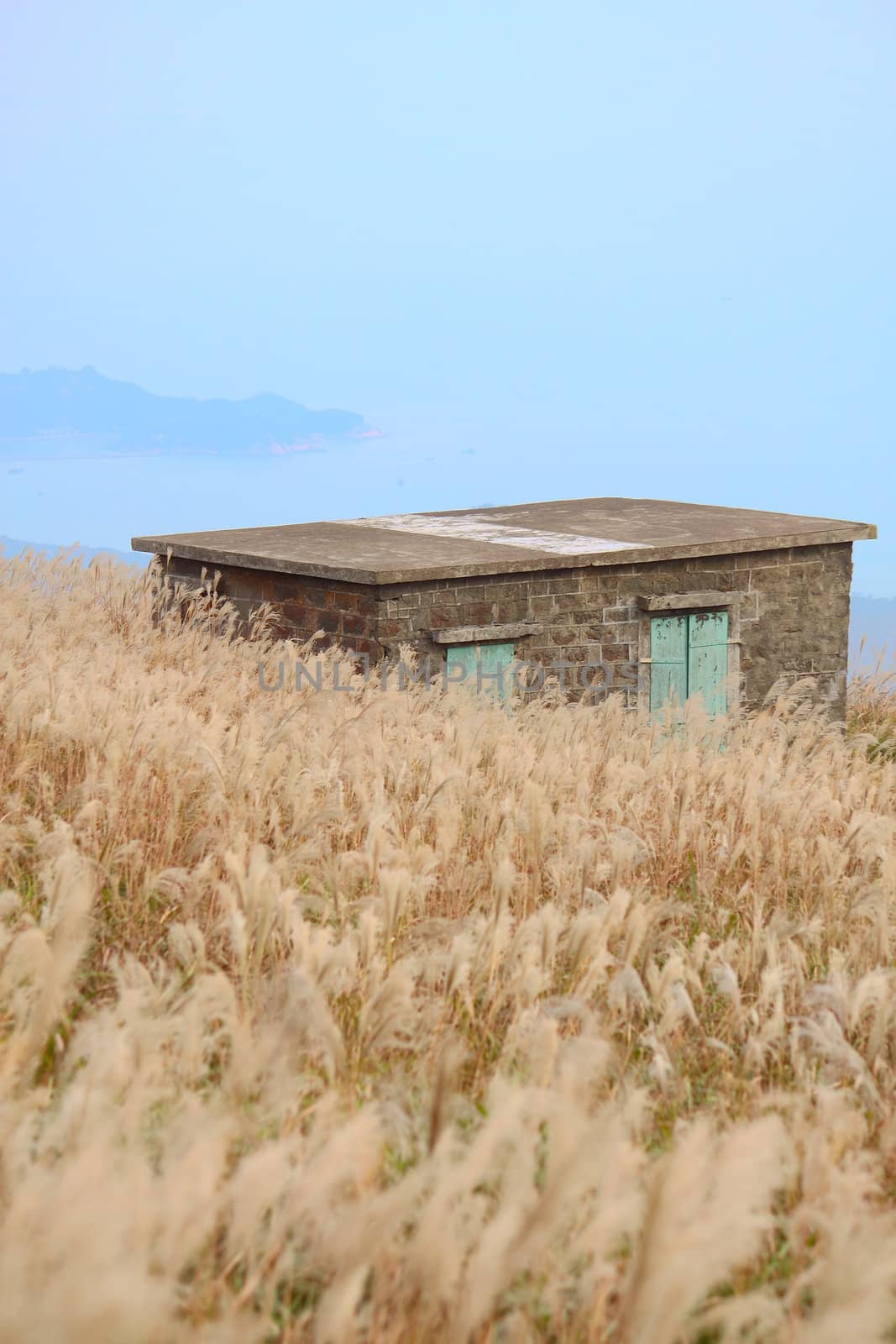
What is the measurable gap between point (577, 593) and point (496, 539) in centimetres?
155

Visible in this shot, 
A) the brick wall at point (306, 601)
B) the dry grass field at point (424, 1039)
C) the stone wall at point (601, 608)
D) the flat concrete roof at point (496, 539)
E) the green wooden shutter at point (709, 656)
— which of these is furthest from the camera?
the green wooden shutter at point (709, 656)

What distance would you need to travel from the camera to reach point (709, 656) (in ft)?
47.6

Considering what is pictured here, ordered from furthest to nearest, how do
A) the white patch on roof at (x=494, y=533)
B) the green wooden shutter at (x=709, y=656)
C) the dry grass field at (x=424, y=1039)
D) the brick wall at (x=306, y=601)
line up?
the green wooden shutter at (x=709, y=656) → the white patch on roof at (x=494, y=533) → the brick wall at (x=306, y=601) → the dry grass field at (x=424, y=1039)

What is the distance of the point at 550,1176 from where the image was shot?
1.93 m

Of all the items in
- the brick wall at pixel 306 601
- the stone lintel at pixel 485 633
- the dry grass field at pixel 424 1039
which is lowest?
the dry grass field at pixel 424 1039

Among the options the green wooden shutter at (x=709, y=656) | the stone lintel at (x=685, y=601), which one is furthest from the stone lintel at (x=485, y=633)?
the green wooden shutter at (x=709, y=656)

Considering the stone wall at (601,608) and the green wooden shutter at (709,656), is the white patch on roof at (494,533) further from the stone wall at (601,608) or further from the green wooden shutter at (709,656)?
the green wooden shutter at (709,656)

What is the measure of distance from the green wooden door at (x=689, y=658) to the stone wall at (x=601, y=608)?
6.6 inches

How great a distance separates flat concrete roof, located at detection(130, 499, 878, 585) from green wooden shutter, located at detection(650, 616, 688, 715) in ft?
2.53

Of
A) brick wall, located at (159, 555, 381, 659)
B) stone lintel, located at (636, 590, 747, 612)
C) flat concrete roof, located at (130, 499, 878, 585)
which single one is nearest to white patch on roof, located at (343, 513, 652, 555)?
flat concrete roof, located at (130, 499, 878, 585)

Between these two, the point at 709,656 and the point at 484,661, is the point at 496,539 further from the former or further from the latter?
the point at 709,656

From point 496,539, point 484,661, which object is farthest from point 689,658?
point 484,661

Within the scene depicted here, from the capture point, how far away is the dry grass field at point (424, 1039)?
1.97 m

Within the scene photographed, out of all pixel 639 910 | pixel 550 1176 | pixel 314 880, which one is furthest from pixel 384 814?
pixel 550 1176
